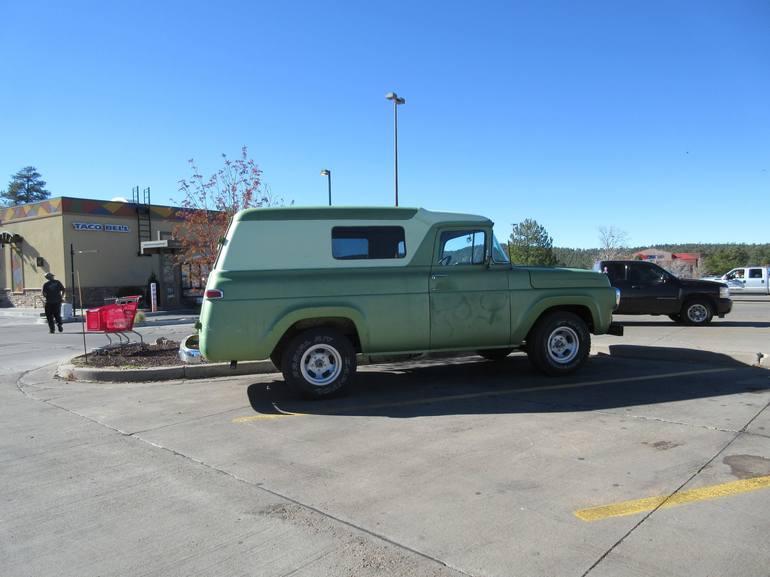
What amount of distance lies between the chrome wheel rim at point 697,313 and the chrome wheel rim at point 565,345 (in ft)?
29.6

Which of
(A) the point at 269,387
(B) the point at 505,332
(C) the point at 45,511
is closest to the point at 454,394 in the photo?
(B) the point at 505,332

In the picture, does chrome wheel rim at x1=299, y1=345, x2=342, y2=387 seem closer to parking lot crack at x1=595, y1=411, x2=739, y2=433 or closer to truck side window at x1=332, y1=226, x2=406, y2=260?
truck side window at x1=332, y1=226, x2=406, y2=260

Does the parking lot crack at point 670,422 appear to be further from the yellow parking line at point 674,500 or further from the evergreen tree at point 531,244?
the evergreen tree at point 531,244

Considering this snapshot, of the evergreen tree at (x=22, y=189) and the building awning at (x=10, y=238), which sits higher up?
the evergreen tree at (x=22, y=189)

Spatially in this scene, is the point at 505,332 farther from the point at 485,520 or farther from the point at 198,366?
the point at 198,366

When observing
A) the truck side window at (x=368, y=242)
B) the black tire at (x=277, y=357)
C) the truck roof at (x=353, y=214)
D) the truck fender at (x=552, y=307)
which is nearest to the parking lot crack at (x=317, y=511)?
the black tire at (x=277, y=357)

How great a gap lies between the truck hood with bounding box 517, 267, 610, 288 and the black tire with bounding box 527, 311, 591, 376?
42cm

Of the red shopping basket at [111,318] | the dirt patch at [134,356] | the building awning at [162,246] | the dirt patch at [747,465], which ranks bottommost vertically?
the dirt patch at [747,465]

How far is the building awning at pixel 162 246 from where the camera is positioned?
26172 millimetres

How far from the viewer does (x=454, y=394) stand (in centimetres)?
703

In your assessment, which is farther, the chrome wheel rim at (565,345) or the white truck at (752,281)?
the white truck at (752,281)

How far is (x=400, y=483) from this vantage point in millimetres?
4215

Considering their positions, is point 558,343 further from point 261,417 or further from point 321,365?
point 261,417

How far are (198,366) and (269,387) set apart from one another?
64.0 inches
